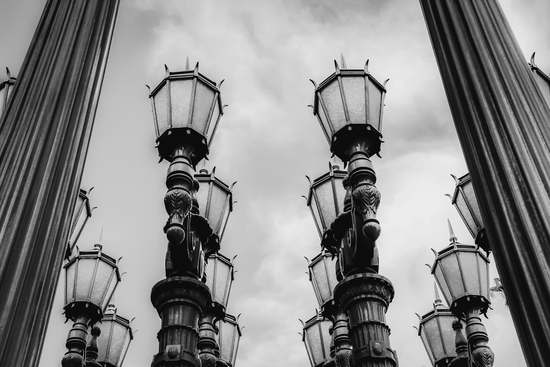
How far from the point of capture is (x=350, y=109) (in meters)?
5.62

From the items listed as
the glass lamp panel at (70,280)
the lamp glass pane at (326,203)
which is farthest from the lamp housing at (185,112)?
the glass lamp panel at (70,280)

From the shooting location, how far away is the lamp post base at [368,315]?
4656mm

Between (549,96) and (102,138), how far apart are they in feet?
18.6

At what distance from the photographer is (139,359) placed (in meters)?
11.7

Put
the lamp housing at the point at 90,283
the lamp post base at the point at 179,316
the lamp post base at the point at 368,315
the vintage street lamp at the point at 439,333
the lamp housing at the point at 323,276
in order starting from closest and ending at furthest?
the lamp post base at the point at 368,315 → the lamp post base at the point at 179,316 → the lamp housing at the point at 90,283 → the lamp housing at the point at 323,276 → the vintage street lamp at the point at 439,333

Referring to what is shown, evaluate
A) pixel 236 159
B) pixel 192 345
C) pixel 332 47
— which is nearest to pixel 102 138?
pixel 236 159

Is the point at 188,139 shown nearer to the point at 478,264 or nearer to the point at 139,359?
the point at 478,264

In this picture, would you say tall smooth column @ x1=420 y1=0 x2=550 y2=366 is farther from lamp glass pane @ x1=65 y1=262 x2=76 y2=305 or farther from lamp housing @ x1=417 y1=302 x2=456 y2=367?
lamp glass pane @ x1=65 y1=262 x2=76 y2=305

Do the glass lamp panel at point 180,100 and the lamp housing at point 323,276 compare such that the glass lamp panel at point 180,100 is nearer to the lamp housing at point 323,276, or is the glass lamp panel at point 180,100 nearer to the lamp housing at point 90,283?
the lamp housing at point 90,283

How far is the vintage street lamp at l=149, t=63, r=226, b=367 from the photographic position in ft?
16.4

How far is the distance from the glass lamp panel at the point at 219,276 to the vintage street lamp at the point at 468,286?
2.26 m

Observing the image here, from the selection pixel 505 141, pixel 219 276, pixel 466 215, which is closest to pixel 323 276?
pixel 219 276

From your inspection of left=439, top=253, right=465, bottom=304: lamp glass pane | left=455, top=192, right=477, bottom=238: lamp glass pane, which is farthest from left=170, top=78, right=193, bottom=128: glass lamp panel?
left=439, top=253, right=465, bottom=304: lamp glass pane

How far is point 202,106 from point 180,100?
21 cm
